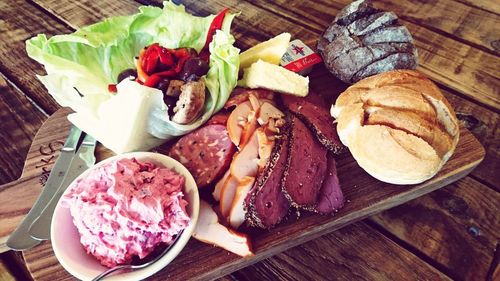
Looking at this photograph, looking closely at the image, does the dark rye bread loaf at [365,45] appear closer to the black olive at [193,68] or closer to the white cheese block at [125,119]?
the black olive at [193,68]

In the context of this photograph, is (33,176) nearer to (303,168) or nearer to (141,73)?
(141,73)

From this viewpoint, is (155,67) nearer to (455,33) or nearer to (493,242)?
(493,242)

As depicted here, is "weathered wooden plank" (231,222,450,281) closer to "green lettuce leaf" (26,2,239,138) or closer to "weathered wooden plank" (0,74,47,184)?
"green lettuce leaf" (26,2,239,138)

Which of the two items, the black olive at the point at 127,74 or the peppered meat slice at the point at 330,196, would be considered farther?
the black olive at the point at 127,74

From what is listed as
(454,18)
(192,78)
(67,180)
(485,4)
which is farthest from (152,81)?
(485,4)

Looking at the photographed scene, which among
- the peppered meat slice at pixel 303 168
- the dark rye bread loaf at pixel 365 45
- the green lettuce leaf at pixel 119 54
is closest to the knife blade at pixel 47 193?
the green lettuce leaf at pixel 119 54

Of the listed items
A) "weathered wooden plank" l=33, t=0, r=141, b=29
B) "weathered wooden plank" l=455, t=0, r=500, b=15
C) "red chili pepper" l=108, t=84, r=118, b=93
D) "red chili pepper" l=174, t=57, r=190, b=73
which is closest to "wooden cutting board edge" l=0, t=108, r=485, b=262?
"red chili pepper" l=108, t=84, r=118, b=93
